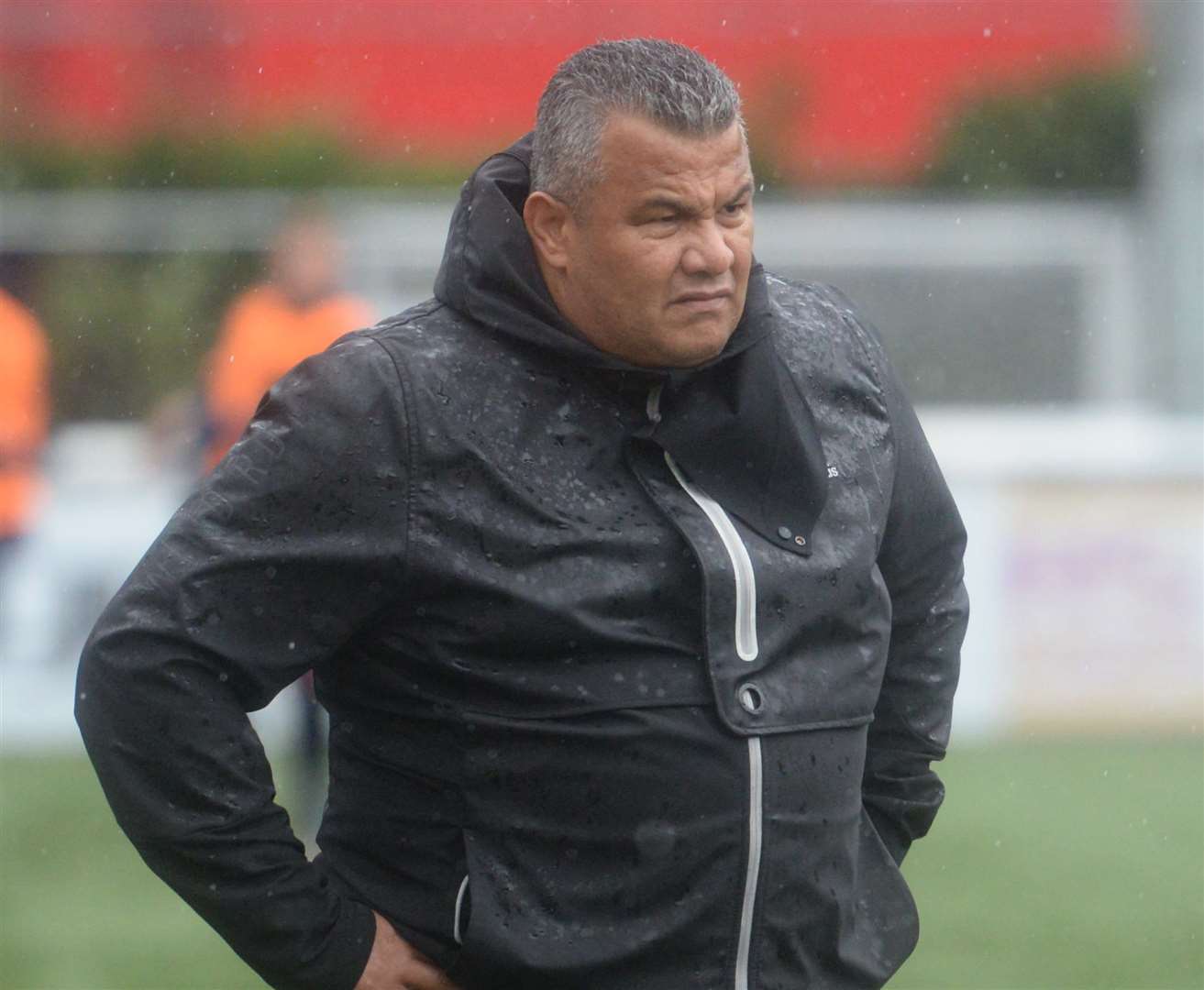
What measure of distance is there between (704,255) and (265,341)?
14.6 ft

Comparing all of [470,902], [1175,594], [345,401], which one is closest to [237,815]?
[470,902]

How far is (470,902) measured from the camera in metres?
2.05

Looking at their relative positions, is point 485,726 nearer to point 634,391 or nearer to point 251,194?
point 634,391

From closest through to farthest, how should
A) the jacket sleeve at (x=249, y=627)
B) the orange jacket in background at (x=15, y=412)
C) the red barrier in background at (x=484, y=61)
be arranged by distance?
the jacket sleeve at (x=249, y=627) → the orange jacket in background at (x=15, y=412) → the red barrier in background at (x=484, y=61)

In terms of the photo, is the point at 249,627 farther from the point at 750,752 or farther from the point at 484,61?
the point at 484,61

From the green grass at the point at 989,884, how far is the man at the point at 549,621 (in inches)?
118

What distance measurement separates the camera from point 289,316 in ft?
21.0

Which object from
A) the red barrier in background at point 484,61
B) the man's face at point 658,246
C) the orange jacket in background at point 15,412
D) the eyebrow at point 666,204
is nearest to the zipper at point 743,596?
the man's face at point 658,246

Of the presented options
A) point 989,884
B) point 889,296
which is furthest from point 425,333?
point 889,296

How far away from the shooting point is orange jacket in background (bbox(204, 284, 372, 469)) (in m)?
6.34

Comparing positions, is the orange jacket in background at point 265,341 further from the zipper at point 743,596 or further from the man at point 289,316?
the zipper at point 743,596

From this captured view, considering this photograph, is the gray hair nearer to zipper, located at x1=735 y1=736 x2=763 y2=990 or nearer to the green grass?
zipper, located at x1=735 y1=736 x2=763 y2=990

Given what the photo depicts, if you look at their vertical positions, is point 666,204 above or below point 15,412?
above

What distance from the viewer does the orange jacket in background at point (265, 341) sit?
6340 millimetres
